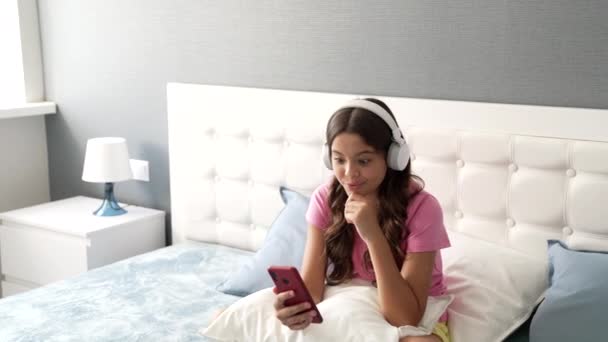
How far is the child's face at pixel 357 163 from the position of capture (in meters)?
1.76

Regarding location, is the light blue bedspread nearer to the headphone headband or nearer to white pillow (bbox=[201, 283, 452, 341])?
white pillow (bbox=[201, 283, 452, 341])

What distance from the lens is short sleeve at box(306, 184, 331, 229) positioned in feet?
6.27

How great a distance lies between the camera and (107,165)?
2.92m

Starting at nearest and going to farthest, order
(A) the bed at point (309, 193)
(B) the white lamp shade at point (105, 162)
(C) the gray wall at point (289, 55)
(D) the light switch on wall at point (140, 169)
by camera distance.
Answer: (A) the bed at point (309, 193) → (C) the gray wall at point (289, 55) → (B) the white lamp shade at point (105, 162) → (D) the light switch on wall at point (140, 169)

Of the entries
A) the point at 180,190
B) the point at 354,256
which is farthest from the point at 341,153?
the point at 180,190

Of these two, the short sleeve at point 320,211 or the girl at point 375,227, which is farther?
the short sleeve at point 320,211

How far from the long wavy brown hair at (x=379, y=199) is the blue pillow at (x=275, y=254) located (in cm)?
37

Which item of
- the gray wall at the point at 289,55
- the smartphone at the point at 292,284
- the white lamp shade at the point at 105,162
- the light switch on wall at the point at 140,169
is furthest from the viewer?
the light switch on wall at the point at 140,169

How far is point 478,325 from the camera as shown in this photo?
180 centimetres

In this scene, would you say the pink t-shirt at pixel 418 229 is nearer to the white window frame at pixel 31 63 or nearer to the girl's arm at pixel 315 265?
the girl's arm at pixel 315 265

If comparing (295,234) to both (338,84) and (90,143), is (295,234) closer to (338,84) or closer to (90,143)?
(338,84)

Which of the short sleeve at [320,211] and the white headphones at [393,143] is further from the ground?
the white headphones at [393,143]

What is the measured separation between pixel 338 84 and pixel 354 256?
32.8 inches

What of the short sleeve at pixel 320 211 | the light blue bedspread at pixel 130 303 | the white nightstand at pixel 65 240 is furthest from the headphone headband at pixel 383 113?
the white nightstand at pixel 65 240
